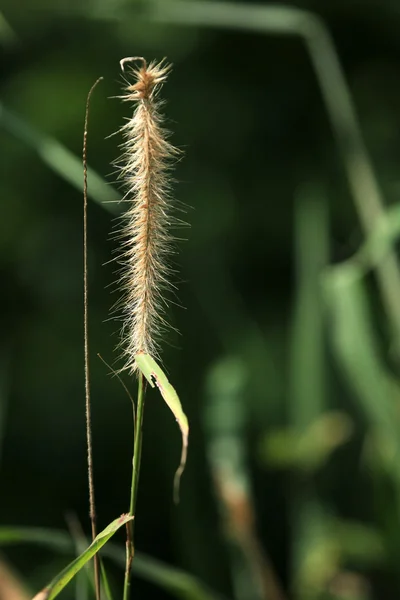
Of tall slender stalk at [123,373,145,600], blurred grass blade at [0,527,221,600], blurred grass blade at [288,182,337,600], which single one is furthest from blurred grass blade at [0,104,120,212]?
blurred grass blade at [288,182,337,600]

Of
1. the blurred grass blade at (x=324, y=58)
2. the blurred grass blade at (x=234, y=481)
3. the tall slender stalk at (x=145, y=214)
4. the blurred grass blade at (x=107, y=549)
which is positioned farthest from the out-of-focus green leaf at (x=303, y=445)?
the tall slender stalk at (x=145, y=214)

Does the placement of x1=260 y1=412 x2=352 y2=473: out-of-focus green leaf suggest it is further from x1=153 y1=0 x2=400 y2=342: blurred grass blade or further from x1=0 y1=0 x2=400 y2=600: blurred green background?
x1=153 y1=0 x2=400 y2=342: blurred grass blade

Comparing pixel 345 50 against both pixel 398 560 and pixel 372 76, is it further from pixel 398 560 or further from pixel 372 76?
pixel 398 560

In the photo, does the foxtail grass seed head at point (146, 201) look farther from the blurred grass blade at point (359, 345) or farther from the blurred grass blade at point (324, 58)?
the blurred grass blade at point (324, 58)

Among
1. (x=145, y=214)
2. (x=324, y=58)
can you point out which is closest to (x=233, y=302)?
(x=324, y=58)

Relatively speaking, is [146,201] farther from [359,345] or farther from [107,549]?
[359,345]
